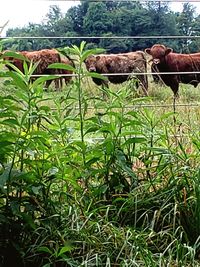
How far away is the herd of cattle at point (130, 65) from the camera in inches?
72.6

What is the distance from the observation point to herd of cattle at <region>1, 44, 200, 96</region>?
1843mm

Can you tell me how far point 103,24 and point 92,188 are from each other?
0.71 metres

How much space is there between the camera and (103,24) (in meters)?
1.75

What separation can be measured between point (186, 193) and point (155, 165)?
0.14 metres

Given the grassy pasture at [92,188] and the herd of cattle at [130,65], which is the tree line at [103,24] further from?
the grassy pasture at [92,188]

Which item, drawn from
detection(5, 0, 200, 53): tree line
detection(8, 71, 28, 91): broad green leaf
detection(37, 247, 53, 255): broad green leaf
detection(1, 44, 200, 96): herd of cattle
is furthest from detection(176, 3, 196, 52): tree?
detection(37, 247, 53, 255): broad green leaf

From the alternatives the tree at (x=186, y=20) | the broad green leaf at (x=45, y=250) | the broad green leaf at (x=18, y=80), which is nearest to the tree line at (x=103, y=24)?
the tree at (x=186, y=20)

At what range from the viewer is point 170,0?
1.68m

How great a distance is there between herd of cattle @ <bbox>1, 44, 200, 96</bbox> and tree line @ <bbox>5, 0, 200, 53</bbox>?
67mm

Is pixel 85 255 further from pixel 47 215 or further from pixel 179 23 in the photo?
pixel 179 23

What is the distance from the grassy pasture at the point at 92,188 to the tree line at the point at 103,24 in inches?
17.4

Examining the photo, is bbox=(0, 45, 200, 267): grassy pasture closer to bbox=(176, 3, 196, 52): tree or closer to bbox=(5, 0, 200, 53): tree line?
bbox=(5, 0, 200, 53): tree line

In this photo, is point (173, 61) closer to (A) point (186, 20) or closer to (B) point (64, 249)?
(A) point (186, 20)

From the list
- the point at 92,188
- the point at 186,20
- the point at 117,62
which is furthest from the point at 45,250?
the point at 117,62
